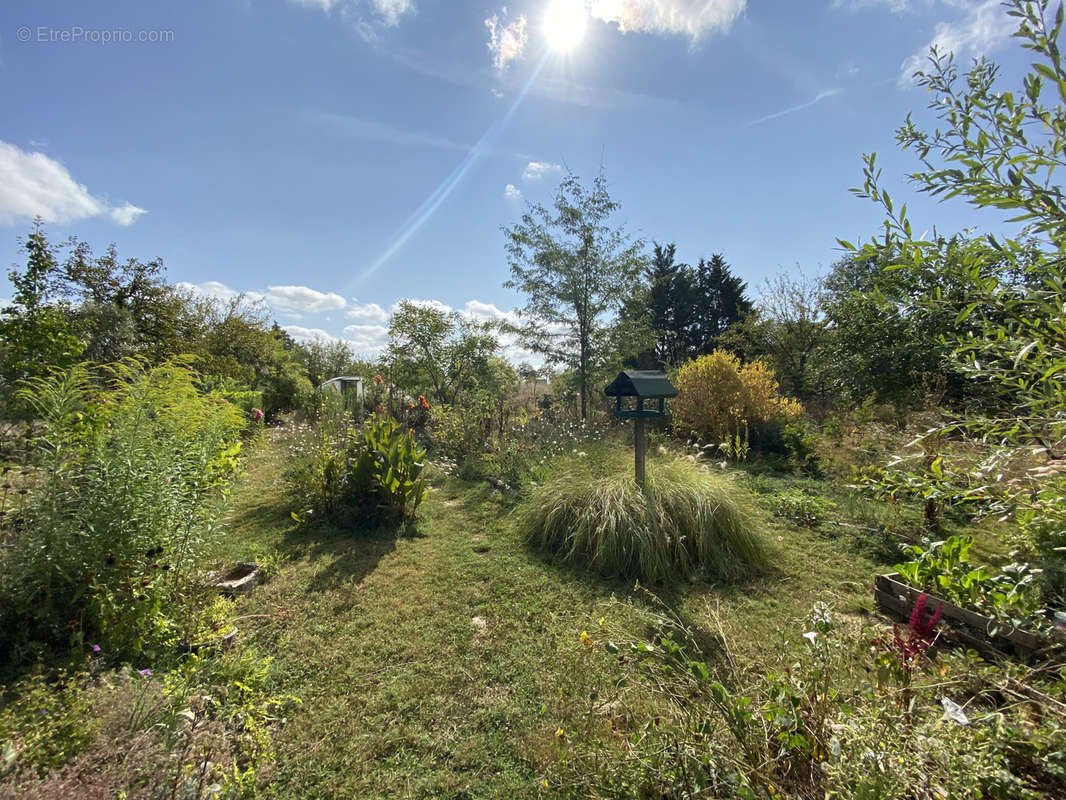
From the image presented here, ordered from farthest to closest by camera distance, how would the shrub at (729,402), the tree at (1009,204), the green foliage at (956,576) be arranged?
1. the shrub at (729,402)
2. the green foliage at (956,576)
3. the tree at (1009,204)

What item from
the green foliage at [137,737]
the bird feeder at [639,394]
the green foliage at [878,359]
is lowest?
the green foliage at [137,737]

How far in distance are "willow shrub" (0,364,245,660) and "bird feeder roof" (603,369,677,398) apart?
2.97 metres

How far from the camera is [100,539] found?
69.9 inches

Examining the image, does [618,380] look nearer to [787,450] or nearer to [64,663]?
[64,663]

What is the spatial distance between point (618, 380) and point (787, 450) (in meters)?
4.53

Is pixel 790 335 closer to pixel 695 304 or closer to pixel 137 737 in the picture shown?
pixel 695 304

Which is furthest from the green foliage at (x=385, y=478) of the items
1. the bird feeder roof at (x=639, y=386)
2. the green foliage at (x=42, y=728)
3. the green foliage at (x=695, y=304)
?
the green foliage at (x=695, y=304)

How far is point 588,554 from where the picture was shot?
131 inches

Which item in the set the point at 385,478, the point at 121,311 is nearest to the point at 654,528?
the point at 385,478

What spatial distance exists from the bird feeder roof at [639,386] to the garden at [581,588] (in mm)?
226

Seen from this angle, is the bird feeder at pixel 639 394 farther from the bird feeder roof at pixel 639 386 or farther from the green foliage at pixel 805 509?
the green foliage at pixel 805 509

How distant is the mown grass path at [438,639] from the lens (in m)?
1.62

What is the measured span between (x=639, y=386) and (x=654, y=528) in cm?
117

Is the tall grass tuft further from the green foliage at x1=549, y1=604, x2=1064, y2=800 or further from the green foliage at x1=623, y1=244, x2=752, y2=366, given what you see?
the green foliage at x1=623, y1=244, x2=752, y2=366
